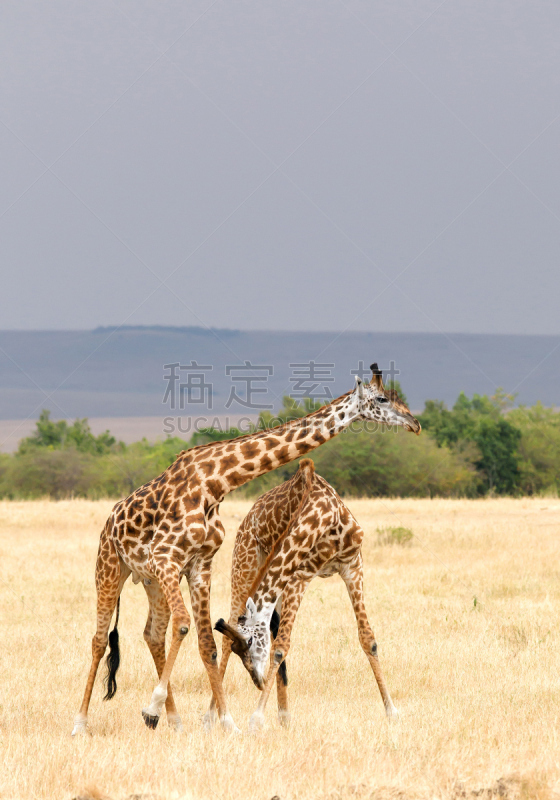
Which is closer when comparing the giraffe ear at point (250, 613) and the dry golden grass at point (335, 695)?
the dry golden grass at point (335, 695)

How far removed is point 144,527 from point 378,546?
1212 cm

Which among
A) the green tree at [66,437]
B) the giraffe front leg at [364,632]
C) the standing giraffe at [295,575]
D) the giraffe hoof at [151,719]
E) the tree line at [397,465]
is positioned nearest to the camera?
the giraffe hoof at [151,719]

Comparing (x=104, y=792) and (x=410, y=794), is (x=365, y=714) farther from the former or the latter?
(x=104, y=792)

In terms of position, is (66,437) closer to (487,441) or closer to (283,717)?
(487,441)

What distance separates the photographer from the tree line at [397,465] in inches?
1718

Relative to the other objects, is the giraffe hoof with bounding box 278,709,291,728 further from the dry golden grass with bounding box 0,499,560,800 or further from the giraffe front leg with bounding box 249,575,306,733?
the dry golden grass with bounding box 0,499,560,800

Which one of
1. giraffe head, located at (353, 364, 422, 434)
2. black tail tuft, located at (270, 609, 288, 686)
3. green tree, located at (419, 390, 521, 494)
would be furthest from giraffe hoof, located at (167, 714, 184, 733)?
green tree, located at (419, 390, 521, 494)

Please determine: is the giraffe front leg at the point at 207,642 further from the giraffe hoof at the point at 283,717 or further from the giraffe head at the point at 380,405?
the giraffe head at the point at 380,405

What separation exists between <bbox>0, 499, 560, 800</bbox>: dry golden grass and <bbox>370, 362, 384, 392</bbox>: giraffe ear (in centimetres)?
298

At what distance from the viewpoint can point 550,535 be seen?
787 inches

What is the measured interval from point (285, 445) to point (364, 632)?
2.05 m

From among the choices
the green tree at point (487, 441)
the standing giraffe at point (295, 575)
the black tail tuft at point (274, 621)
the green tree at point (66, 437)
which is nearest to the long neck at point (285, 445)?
the standing giraffe at point (295, 575)

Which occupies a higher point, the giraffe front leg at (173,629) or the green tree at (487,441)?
the green tree at (487,441)

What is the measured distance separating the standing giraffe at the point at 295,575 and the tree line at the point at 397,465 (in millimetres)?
30170
